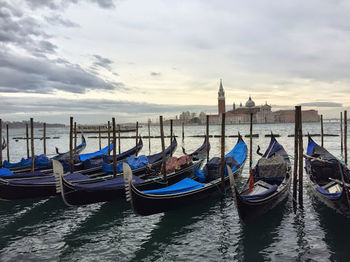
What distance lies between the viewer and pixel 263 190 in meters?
8.48

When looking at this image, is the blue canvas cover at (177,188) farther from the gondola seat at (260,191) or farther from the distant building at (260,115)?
the distant building at (260,115)

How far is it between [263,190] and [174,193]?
280 cm

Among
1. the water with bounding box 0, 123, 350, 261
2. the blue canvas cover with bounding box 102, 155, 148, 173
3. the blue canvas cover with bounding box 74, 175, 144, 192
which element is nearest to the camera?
the water with bounding box 0, 123, 350, 261

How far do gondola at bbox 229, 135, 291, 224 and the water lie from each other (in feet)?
1.30

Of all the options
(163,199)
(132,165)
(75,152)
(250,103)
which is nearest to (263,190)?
(163,199)

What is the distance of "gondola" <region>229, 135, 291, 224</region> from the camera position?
264 inches

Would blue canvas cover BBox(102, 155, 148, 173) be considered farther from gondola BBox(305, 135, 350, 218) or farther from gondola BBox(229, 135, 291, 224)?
gondola BBox(305, 135, 350, 218)

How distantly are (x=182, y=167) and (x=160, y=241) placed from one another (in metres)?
5.07

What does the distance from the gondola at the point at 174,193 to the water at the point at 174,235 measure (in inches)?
17.4

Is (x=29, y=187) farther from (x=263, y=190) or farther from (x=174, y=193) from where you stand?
(x=263, y=190)

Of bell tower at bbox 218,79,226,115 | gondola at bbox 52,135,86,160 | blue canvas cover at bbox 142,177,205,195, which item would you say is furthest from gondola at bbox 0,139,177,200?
bell tower at bbox 218,79,226,115

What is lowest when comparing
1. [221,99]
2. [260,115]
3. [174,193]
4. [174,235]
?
[174,235]

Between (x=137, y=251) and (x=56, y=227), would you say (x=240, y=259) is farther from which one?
(x=56, y=227)

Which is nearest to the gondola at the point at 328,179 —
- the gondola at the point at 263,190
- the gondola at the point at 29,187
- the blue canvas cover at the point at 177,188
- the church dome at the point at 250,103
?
the gondola at the point at 263,190
